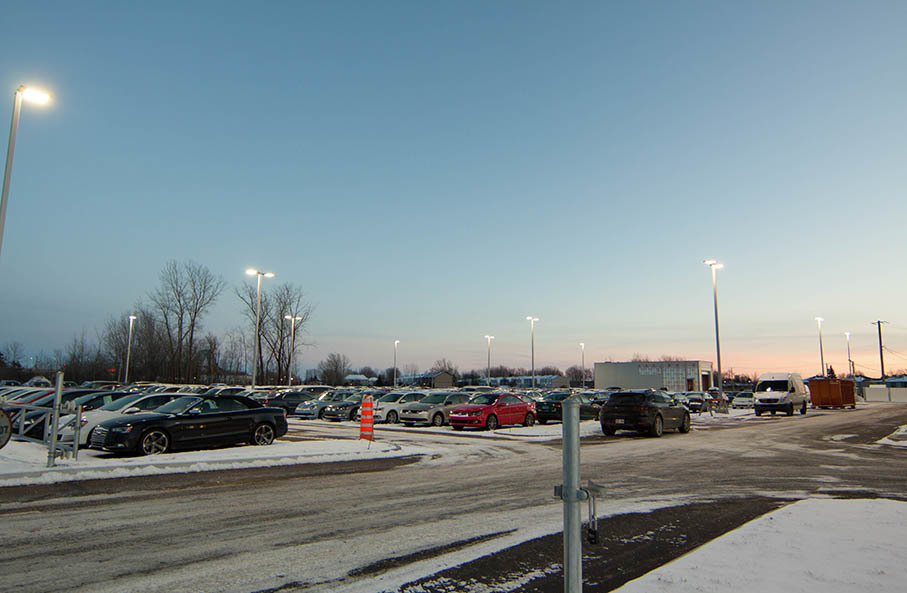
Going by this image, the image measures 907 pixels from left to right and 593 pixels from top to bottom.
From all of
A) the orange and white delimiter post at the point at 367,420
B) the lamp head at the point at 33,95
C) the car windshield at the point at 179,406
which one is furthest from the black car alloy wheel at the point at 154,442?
the lamp head at the point at 33,95

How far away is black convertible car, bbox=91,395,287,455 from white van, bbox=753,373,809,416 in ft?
107

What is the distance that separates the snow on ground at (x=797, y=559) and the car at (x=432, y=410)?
2002cm

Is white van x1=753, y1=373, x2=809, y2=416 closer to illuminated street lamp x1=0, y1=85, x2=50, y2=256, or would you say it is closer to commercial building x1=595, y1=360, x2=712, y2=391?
commercial building x1=595, y1=360, x2=712, y2=391

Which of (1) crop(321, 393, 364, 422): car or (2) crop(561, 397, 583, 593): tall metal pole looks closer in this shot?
(2) crop(561, 397, 583, 593): tall metal pole

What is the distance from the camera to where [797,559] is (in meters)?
5.43

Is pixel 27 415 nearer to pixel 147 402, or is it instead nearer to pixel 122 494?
pixel 147 402

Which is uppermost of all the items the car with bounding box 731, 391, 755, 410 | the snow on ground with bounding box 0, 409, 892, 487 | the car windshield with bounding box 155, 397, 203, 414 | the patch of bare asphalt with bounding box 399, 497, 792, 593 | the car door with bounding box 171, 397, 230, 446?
the car windshield with bounding box 155, 397, 203, 414

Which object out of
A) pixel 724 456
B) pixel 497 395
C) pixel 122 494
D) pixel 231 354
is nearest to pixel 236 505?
pixel 122 494

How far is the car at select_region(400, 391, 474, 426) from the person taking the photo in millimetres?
26609

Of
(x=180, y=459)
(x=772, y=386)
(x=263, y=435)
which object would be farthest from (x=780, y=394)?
(x=180, y=459)

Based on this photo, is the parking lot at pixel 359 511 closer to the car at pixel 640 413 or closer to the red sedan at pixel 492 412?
the car at pixel 640 413

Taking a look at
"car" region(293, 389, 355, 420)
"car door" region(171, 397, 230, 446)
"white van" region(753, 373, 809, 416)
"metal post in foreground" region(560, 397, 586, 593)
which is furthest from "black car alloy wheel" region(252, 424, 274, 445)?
"white van" region(753, 373, 809, 416)

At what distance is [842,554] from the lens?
5.57 m

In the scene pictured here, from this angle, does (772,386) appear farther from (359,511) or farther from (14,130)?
(14,130)
